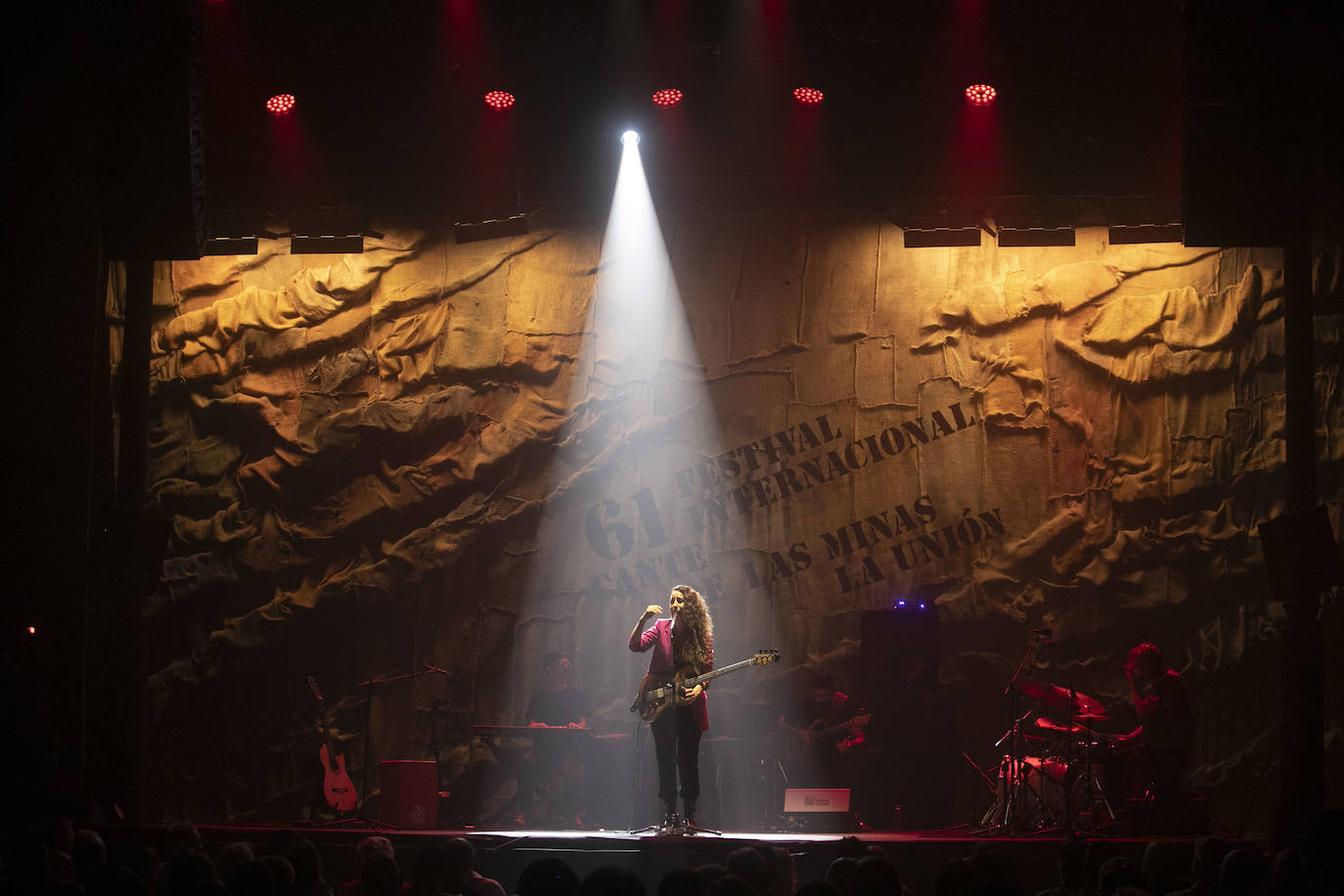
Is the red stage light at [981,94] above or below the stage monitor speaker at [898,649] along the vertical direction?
above

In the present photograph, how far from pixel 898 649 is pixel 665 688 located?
2679 millimetres

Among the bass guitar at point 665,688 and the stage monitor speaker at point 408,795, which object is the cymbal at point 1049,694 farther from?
the stage monitor speaker at point 408,795

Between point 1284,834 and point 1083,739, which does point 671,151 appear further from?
point 1284,834

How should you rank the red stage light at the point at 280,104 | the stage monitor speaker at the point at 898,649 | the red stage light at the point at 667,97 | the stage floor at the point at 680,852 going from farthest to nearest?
1. the stage monitor speaker at the point at 898,649
2. the red stage light at the point at 280,104
3. the red stage light at the point at 667,97
4. the stage floor at the point at 680,852

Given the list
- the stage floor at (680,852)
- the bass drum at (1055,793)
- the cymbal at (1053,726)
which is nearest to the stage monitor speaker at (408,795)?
the stage floor at (680,852)

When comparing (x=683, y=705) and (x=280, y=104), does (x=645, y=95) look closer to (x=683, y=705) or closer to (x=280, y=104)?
(x=280, y=104)

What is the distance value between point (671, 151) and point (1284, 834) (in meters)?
6.84

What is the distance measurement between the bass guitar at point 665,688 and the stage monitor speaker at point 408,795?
6.25ft

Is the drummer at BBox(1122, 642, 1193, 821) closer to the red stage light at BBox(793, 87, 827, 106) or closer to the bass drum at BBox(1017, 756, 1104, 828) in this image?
the bass drum at BBox(1017, 756, 1104, 828)

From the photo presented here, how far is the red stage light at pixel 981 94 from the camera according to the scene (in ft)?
32.0

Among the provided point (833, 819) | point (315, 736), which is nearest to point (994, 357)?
point (833, 819)

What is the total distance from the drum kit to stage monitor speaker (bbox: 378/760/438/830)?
13.5 ft

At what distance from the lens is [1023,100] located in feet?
32.5

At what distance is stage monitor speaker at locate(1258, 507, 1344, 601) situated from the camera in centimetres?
764
